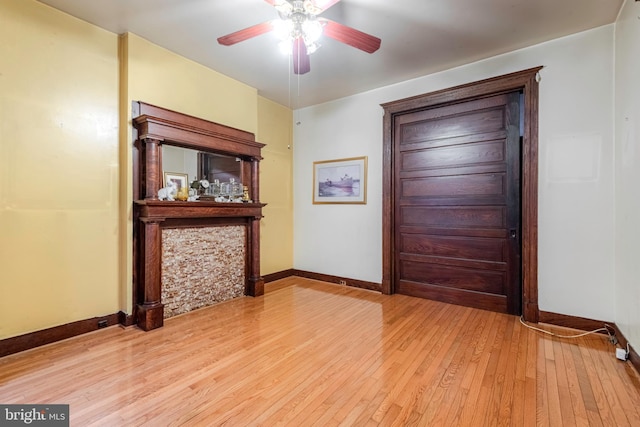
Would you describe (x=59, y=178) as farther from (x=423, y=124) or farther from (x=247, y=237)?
(x=423, y=124)

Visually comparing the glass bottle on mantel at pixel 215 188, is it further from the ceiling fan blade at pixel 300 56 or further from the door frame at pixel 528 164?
the door frame at pixel 528 164

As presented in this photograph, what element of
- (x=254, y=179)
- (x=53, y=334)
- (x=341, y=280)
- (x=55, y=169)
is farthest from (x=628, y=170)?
(x=53, y=334)

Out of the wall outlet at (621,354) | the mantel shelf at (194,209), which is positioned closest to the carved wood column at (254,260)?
the mantel shelf at (194,209)

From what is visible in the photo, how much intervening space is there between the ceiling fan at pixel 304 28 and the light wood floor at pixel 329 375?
2395 mm

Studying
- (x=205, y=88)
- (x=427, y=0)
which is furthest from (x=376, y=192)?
(x=205, y=88)

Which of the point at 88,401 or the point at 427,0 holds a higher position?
the point at 427,0

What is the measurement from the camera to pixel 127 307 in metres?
2.90

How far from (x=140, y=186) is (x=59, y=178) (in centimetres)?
62

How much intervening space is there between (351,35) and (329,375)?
2.44 metres

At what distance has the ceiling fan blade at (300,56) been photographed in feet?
7.50

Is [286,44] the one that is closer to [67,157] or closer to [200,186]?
[200,186]

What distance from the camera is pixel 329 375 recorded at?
2.06 metres

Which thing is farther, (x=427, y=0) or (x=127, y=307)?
(x=127, y=307)

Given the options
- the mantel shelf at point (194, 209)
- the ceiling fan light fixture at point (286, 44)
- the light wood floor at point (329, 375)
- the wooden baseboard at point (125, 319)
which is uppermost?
the ceiling fan light fixture at point (286, 44)
